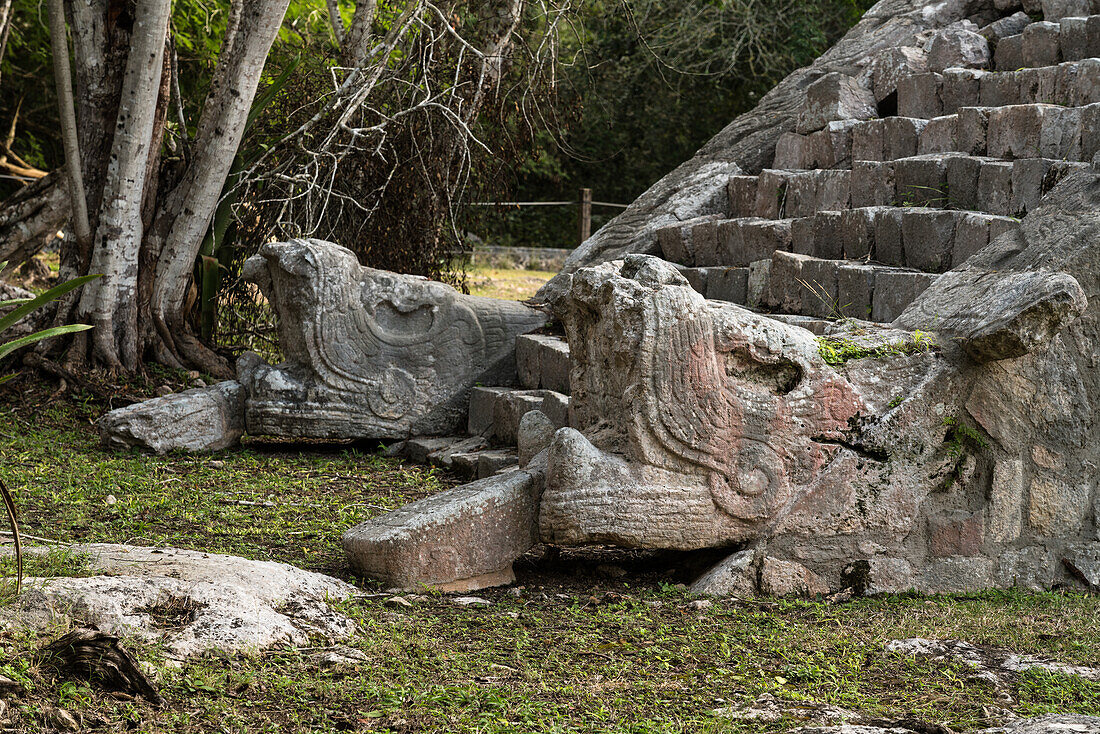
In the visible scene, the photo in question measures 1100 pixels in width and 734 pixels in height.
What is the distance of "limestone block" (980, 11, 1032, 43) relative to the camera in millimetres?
7824

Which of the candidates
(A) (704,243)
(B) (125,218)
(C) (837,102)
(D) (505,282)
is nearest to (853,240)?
(A) (704,243)

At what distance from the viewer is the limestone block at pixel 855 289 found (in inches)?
220

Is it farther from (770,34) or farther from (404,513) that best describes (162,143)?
(770,34)

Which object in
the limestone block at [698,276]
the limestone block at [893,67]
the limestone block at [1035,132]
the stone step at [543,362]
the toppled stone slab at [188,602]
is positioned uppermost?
the limestone block at [893,67]

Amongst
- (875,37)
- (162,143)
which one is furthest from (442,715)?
(875,37)

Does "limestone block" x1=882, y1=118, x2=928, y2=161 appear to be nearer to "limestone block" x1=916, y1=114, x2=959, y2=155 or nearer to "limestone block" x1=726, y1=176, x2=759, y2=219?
"limestone block" x1=916, y1=114, x2=959, y2=155

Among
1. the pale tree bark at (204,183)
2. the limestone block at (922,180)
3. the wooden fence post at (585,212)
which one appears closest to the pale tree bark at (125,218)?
the pale tree bark at (204,183)

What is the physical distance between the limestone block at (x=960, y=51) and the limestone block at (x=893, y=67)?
12 cm

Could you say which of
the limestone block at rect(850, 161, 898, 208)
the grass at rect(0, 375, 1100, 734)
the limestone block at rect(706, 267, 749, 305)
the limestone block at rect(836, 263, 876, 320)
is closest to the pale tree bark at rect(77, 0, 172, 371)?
the grass at rect(0, 375, 1100, 734)

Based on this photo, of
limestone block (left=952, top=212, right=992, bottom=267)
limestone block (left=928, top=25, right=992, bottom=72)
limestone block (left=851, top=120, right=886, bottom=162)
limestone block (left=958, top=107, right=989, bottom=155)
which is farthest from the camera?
limestone block (left=928, top=25, right=992, bottom=72)

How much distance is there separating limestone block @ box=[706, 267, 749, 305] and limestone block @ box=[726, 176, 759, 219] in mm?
1016

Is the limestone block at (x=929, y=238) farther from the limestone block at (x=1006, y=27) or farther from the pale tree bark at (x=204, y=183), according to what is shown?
the pale tree bark at (x=204, y=183)

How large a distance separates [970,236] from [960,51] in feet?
9.28

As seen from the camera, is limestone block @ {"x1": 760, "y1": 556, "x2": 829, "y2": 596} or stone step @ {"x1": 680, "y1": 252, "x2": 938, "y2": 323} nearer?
limestone block @ {"x1": 760, "y1": 556, "x2": 829, "y2": 596}
